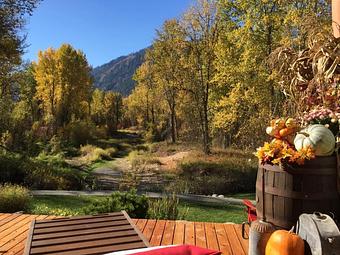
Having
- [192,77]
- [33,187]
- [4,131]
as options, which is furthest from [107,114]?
[33,187]

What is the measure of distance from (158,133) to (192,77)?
1174cm

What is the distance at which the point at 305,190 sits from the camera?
2.07m

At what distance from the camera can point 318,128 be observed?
7.13 feet

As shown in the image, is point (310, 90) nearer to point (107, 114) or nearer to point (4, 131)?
point (4, 131)

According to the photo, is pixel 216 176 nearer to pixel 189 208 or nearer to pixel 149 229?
pixel 189 208

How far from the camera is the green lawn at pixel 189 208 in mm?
7664

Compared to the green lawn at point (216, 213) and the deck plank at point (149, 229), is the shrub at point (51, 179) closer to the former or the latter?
the green lawn at point (216, 213)

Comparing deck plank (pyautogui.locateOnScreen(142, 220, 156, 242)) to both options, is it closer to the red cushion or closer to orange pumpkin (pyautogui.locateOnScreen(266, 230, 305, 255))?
the red cushion

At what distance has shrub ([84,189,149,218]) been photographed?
479cm

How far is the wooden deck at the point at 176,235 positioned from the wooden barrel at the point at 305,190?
1046 mm

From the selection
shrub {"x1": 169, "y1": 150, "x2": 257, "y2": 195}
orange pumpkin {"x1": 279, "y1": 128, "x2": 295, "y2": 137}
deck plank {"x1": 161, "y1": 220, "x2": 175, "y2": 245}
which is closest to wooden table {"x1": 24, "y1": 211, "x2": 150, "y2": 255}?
deck plank {"x1": 161, "y1": 220, "x2": 175, "y2": 245}

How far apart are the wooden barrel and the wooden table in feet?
2.96

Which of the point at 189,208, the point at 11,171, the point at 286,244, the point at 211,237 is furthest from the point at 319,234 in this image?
the point at 11,171

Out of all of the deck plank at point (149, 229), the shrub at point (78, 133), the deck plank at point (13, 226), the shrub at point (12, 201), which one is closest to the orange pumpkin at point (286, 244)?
the deck plank at point (149, 229)
